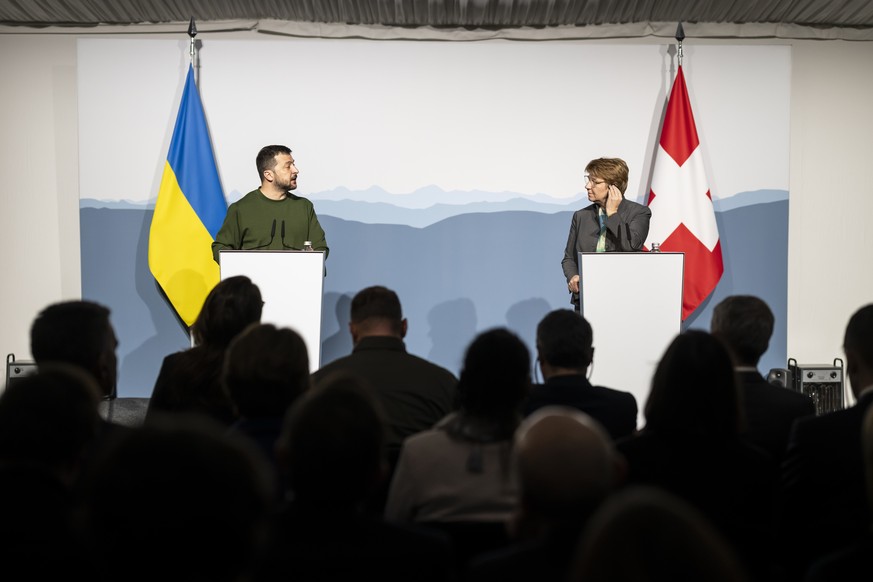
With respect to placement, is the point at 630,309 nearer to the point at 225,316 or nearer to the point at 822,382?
the point at 822,382

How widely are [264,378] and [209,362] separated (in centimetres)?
73

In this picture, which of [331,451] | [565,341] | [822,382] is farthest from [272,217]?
[331,451]

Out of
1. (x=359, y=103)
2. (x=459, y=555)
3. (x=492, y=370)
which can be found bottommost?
(x=459, y=555)

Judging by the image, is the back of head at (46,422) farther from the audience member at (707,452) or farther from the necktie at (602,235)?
the necktie at (602,235)

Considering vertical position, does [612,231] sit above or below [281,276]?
above

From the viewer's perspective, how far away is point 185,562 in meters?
0.98

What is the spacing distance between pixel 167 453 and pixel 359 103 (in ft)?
17.6

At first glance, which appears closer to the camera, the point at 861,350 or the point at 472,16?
the point at 861,350

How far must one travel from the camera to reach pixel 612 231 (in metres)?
5.31

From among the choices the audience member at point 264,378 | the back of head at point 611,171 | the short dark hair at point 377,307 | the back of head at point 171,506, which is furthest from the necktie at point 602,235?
the back of head at point 171,506

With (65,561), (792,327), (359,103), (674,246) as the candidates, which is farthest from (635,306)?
(65,561)

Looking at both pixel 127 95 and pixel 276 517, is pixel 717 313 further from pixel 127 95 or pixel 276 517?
pixel 127 95

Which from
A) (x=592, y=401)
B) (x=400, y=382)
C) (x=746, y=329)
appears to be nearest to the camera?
(x=592, y=401)

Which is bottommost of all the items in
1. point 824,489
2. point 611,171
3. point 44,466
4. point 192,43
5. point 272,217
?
point 824,489
